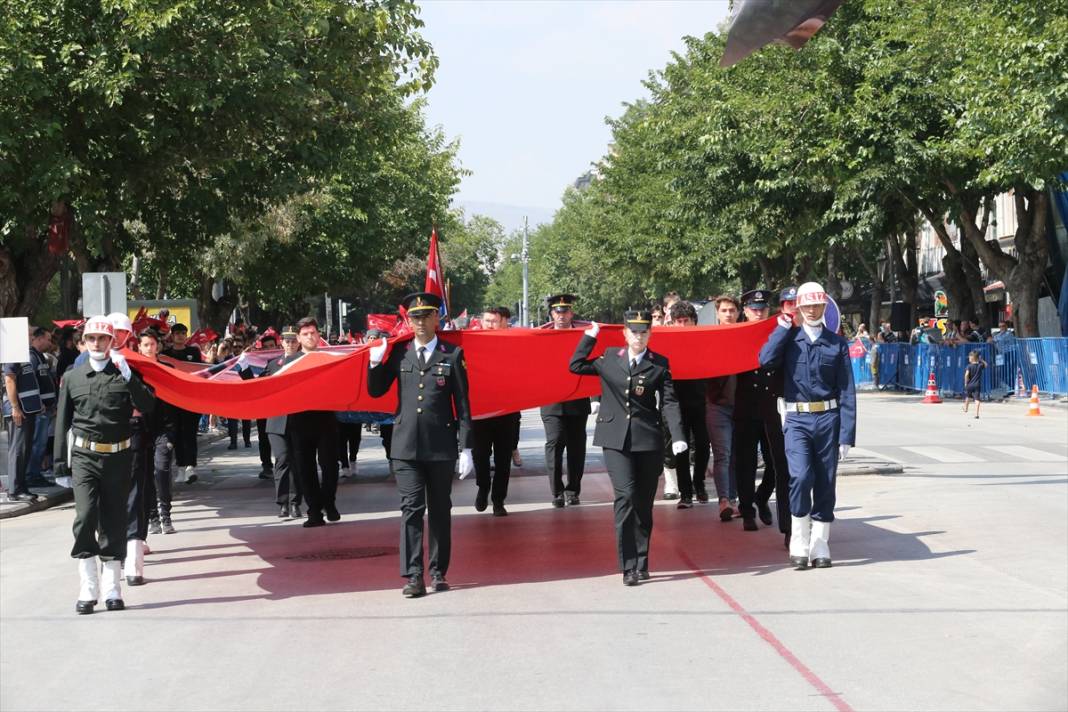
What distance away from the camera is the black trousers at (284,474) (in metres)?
13.0

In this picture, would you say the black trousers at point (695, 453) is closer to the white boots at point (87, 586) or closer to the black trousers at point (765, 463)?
the black trousers at point (765, 463)

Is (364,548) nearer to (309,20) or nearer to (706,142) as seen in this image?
(309,20)

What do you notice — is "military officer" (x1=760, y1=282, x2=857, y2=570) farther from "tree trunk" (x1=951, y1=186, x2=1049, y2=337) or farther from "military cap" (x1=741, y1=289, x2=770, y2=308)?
"tree trunk" (x1=951, y1=186, x2=1049, y2=337)

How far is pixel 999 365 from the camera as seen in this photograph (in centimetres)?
3164

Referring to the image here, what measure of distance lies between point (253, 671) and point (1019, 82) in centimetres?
2064

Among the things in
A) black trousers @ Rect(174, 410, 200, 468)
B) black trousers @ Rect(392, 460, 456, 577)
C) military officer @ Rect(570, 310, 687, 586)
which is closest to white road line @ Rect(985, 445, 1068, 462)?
military officer @ Rect(570, 310, 687, 586)

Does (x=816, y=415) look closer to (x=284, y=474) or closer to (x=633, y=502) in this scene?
(x=633, y=502)

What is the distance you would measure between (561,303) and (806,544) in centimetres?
372

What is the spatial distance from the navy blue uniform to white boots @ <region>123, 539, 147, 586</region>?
4.93 meters

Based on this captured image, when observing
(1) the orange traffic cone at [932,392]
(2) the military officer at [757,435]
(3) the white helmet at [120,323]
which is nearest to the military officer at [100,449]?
(3) the white helmet at [120,323]

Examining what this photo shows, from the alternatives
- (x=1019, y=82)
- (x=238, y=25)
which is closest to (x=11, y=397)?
(x=238, y=25)

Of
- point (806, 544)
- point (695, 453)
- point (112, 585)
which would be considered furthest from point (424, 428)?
point (695, 453)

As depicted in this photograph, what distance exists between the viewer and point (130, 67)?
51.1ft

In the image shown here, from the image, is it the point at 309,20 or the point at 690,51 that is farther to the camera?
the point at 690,51
